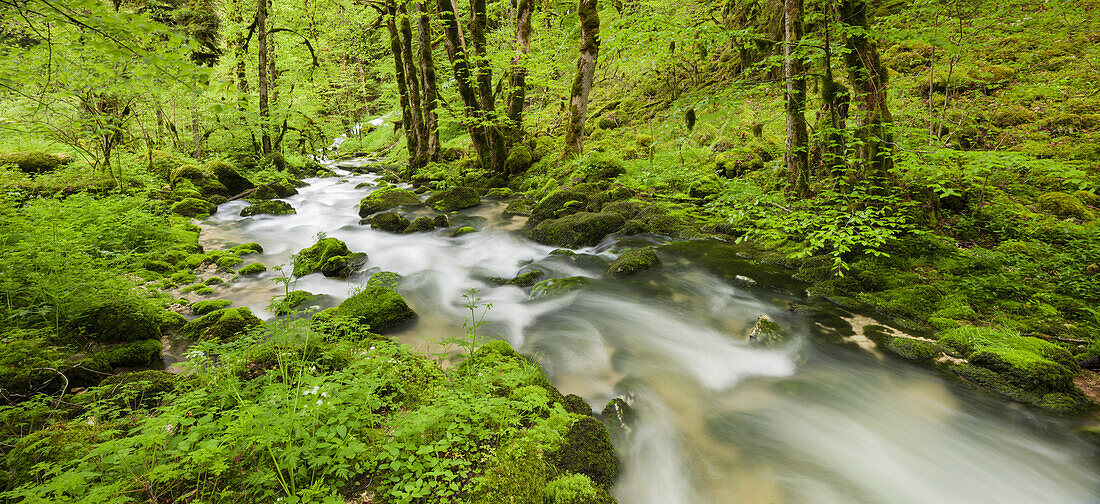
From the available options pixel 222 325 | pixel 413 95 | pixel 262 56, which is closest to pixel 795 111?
pixel 222 325

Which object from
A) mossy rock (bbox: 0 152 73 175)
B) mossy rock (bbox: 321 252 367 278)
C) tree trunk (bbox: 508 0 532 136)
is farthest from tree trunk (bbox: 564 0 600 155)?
mossy rock (bbox: 0 152 73 175)

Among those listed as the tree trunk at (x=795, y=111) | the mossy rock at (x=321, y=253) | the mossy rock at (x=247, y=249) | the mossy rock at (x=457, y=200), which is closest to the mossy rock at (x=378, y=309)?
the mossy rock at (x=321, y=253)

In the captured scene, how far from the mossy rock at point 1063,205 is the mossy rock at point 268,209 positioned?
16302 millimetres

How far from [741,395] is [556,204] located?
677 cm

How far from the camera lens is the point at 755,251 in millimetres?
7215

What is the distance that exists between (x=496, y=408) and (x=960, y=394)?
14.5ft

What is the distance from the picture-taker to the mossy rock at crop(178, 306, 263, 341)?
436 cm

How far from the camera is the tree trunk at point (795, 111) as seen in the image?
642 centimetres

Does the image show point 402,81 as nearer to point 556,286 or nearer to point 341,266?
point 341,266

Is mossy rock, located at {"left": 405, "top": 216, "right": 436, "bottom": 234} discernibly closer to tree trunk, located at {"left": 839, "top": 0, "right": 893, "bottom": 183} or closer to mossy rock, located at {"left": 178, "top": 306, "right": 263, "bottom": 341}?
mossy rock, located at {"left": 178, "top": 306, "right": 263, "bottom": 341}

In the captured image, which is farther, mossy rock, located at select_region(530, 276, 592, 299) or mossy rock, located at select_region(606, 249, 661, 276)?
mossy rock, located at select_region(606, 249, 661, 276)

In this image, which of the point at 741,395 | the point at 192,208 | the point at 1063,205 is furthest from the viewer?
the point at 192,208

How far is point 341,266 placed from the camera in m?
7.12

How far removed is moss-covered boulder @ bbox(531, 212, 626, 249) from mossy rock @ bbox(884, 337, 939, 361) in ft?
16.1
